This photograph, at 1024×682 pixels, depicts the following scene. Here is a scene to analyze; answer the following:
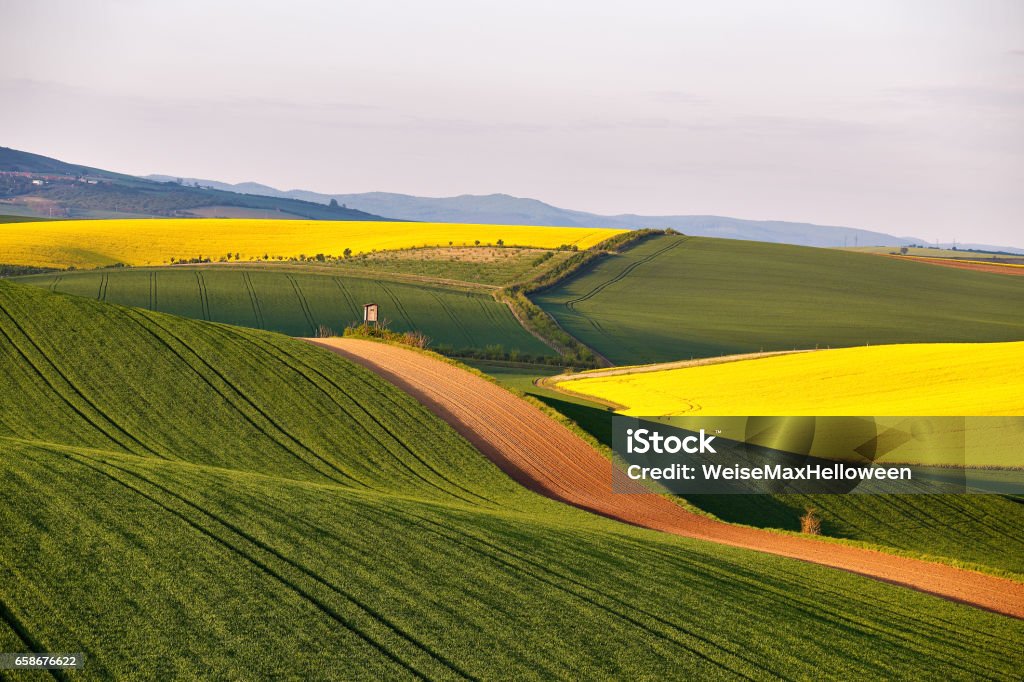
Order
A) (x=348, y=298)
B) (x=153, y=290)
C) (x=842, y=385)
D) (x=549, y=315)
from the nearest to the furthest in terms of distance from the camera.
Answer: (x=842, y=385) → (x=153, y=290) → (x=549, y=315) → (x=348, y=298)

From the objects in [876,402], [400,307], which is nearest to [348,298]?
[400,307]

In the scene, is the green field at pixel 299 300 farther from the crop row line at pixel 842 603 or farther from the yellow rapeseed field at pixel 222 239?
the crop row line at pixel 842 603

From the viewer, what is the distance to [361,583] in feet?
51.5

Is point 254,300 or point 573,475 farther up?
point 254,300

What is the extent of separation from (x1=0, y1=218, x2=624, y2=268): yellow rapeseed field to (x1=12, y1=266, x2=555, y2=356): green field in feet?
47.3

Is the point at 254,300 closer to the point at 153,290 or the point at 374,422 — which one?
the point at 153,290

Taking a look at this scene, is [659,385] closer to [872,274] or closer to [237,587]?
[237,587]

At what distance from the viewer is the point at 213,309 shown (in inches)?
2749

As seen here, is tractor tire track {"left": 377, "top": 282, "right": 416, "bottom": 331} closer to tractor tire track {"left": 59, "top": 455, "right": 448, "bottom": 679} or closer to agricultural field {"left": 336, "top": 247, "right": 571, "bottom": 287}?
agricultural field {"left": 336, "top": 247, "right": 571, "bottom": 287}

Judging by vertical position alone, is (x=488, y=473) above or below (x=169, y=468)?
below

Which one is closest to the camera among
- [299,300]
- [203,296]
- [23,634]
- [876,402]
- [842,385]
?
[23,634]

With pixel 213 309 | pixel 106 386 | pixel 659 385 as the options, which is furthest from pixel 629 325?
pixel 106 386

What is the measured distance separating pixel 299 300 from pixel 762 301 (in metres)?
38.8

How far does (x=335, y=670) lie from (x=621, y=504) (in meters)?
17.3
